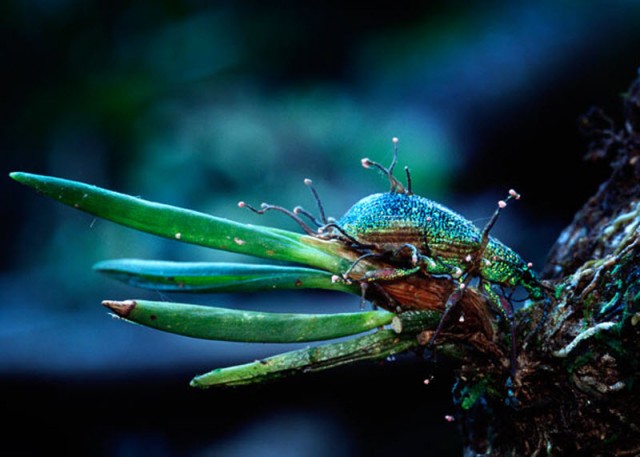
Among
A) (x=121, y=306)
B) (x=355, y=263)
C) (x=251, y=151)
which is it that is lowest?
(x=121, y=306)

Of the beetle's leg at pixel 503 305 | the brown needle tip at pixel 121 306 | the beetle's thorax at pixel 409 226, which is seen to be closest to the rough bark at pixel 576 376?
the beetle's leg at pixel 503 305

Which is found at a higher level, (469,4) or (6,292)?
(469,4)

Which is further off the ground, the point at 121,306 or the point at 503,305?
the point at 503,305

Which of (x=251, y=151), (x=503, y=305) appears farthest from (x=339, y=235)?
(x=251, y=151)

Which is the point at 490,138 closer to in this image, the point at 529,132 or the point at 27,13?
the point at 529,132

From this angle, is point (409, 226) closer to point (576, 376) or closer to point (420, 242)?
point (420, 242)

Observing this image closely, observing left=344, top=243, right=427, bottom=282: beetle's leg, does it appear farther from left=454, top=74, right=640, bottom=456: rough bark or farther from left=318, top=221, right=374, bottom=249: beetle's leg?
left=454, top=74, right=640, bottom=456: rough bark

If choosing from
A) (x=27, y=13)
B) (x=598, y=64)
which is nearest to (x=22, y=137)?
(x=27, y=13)
